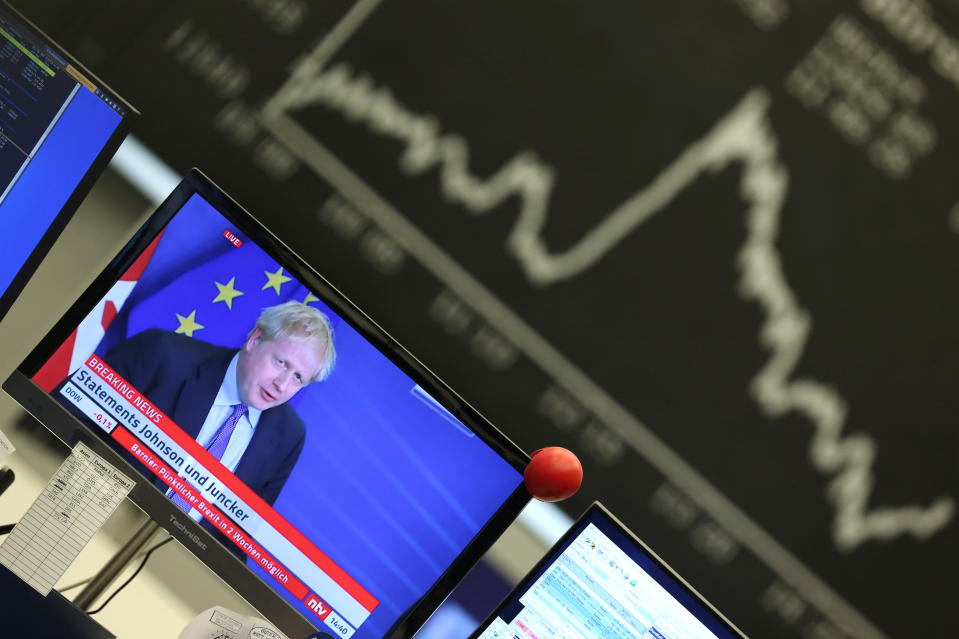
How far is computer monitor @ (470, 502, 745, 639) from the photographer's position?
1.10 m

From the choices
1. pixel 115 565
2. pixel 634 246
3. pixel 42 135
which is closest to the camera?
pixel 42 135

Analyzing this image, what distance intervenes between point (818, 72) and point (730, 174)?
269mm

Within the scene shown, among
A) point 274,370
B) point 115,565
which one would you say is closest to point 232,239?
point 274,370

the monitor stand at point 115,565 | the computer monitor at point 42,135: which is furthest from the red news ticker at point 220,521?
the computer monitor at point 42,135

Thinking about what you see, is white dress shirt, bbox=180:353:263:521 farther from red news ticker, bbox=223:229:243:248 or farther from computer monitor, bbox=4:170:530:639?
red news ticker, bbox=223:229:243:248

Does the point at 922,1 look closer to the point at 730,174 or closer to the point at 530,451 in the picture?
the point at 730,174

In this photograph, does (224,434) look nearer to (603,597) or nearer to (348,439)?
(348,439)

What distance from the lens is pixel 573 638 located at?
1131 mm

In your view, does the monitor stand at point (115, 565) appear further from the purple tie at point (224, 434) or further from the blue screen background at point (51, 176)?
the blue screen background at point (51, 176)

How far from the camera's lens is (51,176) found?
114 centimetres

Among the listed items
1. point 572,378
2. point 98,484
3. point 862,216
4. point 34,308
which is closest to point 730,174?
point 862,216

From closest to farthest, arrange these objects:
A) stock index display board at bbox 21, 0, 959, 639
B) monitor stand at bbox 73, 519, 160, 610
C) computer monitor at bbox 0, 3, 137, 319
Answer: computer monitor at bbox 0, 3, 137, 319, monitor stand at bbox 73, 519, 160, 610, stock index display board at bbox 21, 0, 959, 639

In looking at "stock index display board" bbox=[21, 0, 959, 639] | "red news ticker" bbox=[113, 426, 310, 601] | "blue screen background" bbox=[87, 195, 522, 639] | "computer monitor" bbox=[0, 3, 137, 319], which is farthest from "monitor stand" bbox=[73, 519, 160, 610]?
"stock index display board" bbox=[21, 0, 959, 639]

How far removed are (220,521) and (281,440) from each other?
0.51ft
